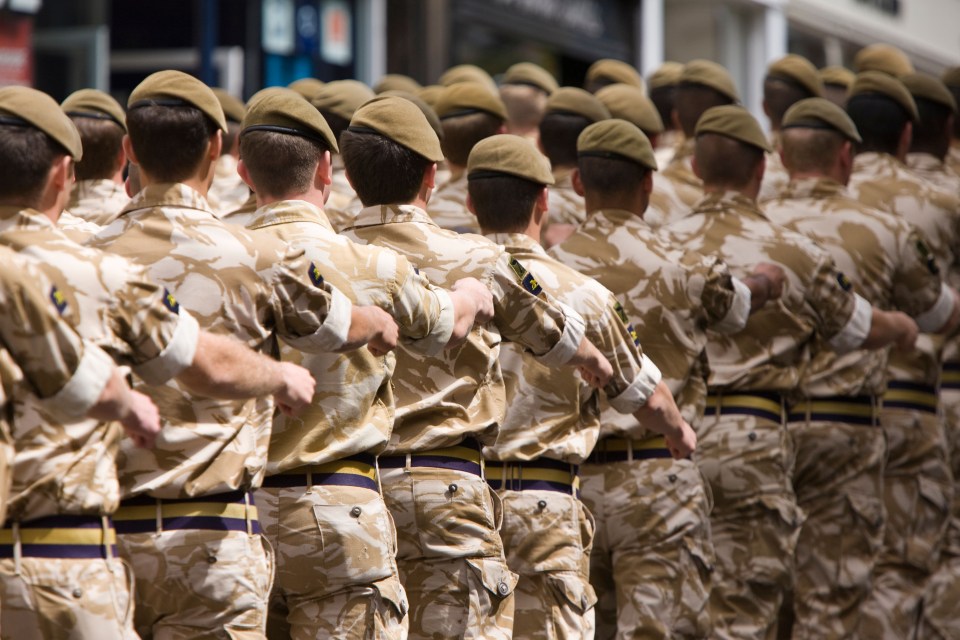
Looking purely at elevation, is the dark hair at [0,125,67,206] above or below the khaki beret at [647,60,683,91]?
above

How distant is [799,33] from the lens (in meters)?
20.8

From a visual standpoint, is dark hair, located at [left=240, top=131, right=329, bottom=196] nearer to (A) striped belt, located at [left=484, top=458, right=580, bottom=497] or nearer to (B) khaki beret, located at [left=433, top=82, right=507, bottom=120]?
(A) striped belt, located at [left=484, top=458, right=580, bottom=497]

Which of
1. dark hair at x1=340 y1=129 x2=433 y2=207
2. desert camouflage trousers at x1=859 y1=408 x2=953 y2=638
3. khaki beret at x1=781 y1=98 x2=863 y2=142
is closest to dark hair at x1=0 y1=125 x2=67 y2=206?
dark hair at x1=340 y1=129 x2=433 y2=207

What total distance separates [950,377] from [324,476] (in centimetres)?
502

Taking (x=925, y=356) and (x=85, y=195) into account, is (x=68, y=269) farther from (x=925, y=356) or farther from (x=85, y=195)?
(x=925, y=356)

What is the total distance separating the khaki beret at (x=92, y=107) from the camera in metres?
6.15

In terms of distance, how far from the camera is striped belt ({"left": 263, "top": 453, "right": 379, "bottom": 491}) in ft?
15.4

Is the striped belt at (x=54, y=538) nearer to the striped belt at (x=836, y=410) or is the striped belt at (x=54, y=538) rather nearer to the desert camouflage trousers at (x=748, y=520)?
the desert camouflage trousers at (x=748, y=520)

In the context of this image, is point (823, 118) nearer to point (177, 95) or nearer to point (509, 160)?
point (509, 160)

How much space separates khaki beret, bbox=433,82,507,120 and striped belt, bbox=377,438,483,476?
256 centimetres

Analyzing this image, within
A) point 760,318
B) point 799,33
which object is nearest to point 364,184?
point 760,318

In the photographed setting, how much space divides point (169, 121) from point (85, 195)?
1.87 metres

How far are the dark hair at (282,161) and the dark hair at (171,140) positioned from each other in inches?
13.8

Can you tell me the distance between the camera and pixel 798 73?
30.8 ft
